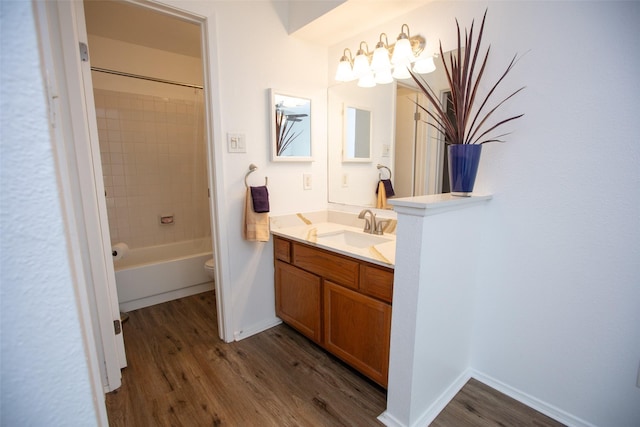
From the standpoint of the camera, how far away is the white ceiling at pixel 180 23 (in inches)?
69.9

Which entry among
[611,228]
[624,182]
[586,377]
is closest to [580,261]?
[611,228]

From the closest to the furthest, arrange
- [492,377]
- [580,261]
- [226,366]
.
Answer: [580,261] < [492,377] < [226,366]

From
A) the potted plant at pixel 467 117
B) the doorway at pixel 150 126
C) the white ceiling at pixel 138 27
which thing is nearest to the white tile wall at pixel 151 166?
the doorway at pixel 150 126

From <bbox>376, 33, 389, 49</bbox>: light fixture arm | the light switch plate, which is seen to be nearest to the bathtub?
the light switch plate

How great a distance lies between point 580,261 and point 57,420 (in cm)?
175

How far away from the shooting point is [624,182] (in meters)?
1.18

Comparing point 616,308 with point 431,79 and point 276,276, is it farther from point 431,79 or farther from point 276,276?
point 276,276

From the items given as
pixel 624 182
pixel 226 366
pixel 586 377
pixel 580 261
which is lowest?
pixel 226 366

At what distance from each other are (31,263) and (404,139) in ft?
6.15

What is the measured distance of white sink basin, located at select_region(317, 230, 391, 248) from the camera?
1.94 metres

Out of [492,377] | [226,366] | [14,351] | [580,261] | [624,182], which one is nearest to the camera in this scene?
[14,351]

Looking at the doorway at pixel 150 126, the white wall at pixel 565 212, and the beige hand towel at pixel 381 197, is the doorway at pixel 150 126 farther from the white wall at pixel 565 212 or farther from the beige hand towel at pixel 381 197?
the white wall at pixel 565 212

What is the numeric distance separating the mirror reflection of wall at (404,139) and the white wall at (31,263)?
1.74 meters

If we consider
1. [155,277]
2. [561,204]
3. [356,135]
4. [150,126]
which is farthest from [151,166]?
[561,204]
